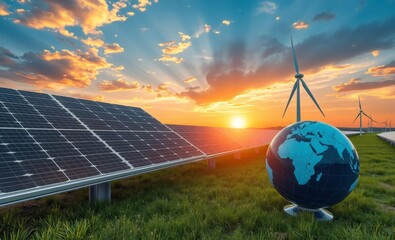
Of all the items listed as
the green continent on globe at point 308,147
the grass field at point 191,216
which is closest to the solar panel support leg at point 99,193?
the grass field at point 191,216

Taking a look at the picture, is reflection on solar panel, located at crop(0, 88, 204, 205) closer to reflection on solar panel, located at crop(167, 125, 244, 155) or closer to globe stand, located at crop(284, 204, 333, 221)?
reflection on solar panel, located at crop(167, 125, 244, 155)

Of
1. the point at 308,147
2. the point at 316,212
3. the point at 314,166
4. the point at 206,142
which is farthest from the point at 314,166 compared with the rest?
the point at 206,142

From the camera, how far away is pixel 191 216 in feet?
26.6

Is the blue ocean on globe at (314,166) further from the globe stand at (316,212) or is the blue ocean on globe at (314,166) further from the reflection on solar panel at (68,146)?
the reflection on solar panel at (68,146)

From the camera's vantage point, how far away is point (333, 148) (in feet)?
27.1

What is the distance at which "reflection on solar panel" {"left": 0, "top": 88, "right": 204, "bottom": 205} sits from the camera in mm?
7438

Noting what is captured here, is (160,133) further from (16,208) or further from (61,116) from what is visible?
(16,208)

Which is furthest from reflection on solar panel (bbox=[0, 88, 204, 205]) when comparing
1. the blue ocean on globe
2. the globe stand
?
the globe stand

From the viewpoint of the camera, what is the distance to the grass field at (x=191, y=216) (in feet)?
22.4

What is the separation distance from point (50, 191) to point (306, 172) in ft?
25.1

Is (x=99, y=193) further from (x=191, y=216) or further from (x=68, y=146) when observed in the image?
(x=191, y=216)

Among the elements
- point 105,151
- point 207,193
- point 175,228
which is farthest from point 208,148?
point 175,228

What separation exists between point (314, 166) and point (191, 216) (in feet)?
13.9

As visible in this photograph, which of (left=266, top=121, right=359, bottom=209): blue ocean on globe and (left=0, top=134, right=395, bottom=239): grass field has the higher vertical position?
(left=266, top=121, right=359, bottom=209): blue ocean on globe
